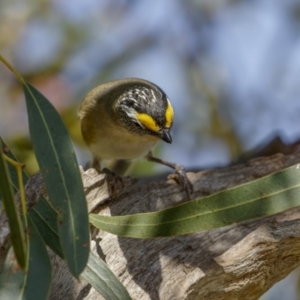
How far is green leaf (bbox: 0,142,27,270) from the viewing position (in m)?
2.21

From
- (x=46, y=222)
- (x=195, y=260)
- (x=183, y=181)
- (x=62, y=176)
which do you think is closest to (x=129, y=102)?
(x=183, y=181)

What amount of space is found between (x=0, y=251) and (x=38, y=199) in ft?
1.30

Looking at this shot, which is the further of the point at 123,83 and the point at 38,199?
the point at 123,83

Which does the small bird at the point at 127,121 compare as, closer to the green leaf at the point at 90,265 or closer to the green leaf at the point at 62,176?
the green leaf at the point at 90,265

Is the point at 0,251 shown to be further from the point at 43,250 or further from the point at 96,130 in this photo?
the point at 96,130

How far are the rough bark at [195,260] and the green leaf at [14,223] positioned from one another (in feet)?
2.15

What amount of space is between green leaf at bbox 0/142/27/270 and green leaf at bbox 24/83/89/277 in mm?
160

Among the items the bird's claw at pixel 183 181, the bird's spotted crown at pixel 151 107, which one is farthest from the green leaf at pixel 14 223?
the bird's spotted crown at pixel 151 107

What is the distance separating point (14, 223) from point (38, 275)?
262mm

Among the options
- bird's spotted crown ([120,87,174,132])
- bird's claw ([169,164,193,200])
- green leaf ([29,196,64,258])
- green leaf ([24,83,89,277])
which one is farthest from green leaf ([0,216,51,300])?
bird's spotted crown ([120,87,174,132])

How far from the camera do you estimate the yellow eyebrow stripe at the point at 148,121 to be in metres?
4.07

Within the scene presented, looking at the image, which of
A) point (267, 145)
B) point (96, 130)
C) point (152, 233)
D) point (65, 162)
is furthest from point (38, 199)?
point (267, 145)

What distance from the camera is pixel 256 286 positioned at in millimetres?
3275

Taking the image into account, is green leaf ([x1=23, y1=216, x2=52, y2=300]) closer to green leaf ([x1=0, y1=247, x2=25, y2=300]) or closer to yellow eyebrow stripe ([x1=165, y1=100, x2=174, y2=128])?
green leaf ([x1=0, y1=247, x2=25, y2=300])
